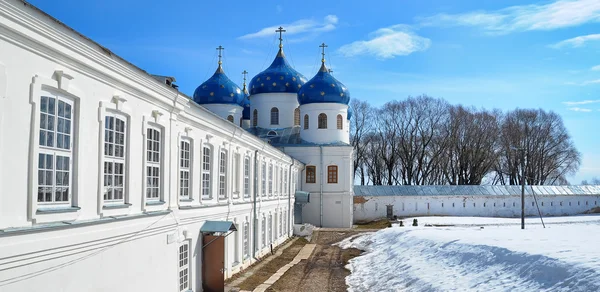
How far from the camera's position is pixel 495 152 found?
194ft

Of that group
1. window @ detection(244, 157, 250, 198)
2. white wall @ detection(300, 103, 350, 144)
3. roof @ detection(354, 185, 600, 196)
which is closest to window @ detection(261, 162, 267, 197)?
window @ detection(244, 157, 250, 198)

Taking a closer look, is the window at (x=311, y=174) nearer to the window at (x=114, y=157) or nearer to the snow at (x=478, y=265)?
the snow at (x=478, y=265)

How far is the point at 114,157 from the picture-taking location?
9344 millimetres

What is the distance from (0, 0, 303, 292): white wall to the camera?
6547 mm

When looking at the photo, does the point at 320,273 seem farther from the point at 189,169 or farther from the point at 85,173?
the point at 85,173

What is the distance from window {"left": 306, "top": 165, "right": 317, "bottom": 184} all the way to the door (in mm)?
24212

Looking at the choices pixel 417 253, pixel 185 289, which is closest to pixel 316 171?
pixel 417 253

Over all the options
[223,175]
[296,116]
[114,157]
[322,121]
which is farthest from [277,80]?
[114,157]

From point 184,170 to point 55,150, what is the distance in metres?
5.75

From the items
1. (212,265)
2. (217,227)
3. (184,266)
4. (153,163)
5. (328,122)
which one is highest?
(328,122)

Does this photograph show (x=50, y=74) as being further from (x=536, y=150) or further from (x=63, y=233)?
(x=536, y=150)

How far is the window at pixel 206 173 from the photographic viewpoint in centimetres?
1481

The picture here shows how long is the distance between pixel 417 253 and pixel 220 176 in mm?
7513

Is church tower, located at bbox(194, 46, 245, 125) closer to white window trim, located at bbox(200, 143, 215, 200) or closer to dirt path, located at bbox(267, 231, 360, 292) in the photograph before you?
dirt path, located at bbox(267, 231, 360, 292)
